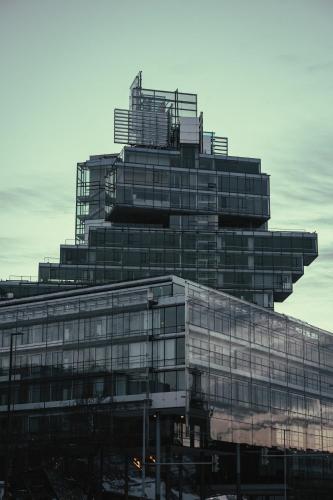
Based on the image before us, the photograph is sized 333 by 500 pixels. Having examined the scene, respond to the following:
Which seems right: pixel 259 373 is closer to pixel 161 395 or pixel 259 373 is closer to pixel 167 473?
pixel 161 395

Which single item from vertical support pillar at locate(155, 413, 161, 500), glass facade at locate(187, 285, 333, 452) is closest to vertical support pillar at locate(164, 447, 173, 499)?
vertical support pillar at locate(155, 413, 161, 500)

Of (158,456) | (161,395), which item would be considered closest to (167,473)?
(158,456)

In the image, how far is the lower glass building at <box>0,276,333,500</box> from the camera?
98062 mm

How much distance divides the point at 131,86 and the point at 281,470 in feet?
352

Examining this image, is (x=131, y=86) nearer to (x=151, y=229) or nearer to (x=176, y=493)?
(x=151, y=229)

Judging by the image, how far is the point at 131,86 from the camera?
19638cm

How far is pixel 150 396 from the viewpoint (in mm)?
98750

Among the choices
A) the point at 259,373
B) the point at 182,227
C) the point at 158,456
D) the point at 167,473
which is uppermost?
the point at 182,227

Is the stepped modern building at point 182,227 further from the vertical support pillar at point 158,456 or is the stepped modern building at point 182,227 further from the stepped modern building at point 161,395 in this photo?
the vertical support pillar at point 158,456

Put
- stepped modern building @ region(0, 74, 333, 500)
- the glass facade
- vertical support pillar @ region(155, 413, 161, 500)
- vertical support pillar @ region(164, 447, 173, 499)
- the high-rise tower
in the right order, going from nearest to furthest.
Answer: vertical support pillar @ region(155, 413, 161, 500) < vertical support pillar @ region(164, 447, 173, 499) < stepped modern building @ region(0, 74, 333, 500) < the glass facade < the high-rise tower

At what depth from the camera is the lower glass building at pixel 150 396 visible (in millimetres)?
98062

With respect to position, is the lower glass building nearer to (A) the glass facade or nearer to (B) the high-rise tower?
(A) the glass facade

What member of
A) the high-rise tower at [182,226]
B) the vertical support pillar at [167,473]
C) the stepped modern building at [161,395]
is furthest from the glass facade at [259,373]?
the high-rise tower at [182,226]

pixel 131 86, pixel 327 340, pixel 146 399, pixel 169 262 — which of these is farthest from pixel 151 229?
pixel 146 399
